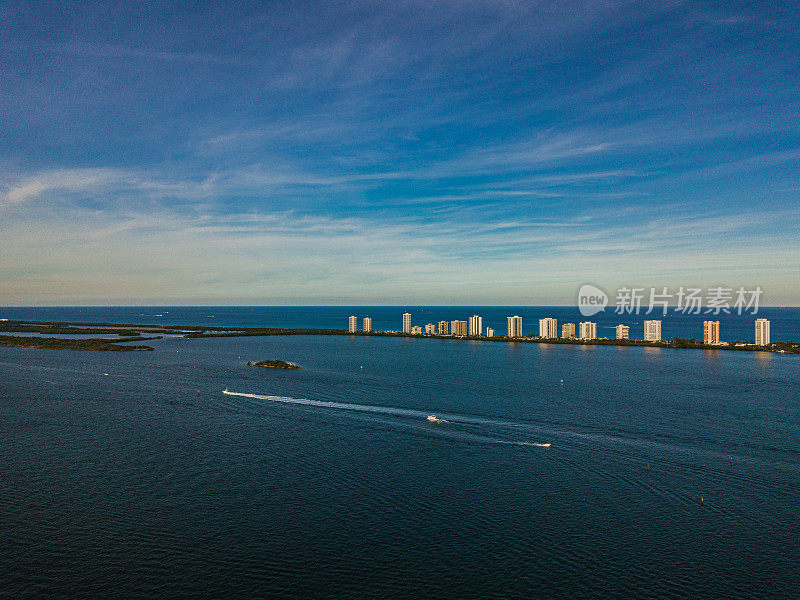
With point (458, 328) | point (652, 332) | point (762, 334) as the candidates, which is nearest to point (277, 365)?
point (458, 328)

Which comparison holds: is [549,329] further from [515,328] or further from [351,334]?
[351,334]

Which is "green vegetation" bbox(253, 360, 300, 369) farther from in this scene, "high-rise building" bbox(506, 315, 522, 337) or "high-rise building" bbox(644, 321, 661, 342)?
"high-rise building" bbox(644, 321, 661, 342)

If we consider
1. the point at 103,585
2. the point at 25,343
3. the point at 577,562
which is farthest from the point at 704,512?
the point at 25,343

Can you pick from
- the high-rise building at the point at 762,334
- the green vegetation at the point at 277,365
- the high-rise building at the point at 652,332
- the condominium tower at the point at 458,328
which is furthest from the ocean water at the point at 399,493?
the condominium tower at the point at 458,328

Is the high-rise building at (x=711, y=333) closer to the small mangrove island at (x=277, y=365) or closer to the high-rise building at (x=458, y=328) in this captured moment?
the high-rise building at (x=458, y=328)

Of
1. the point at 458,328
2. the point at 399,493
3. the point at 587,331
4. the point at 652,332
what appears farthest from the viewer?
the point at 458,328

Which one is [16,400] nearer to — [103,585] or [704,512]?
[103,585]

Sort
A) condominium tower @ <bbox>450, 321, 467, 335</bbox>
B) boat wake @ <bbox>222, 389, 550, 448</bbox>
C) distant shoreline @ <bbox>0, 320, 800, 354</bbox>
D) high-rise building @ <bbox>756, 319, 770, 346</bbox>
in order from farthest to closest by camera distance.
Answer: condominium tower @ <bbox>450, 321, 467, 335</bbox>
high-rise building @ <bbox>756, 319, 770, 346</bbox>
distant shoreline @ <bbox>0, 320, 800, 354</bbox>
boat wake @ <bbox>222, 389, 550, 448</bbox>

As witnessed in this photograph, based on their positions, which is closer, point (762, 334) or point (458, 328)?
point (762, 334)

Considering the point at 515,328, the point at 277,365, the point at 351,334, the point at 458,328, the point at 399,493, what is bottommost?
the point at 399,493

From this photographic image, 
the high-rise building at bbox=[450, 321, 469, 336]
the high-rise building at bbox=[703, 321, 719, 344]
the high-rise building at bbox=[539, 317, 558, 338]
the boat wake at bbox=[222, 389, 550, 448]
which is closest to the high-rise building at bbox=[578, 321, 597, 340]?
the high-rise building at bbox=[539, 317, 558, 338]

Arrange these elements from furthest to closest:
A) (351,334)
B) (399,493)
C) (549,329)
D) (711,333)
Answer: (351,334)
(549,329)
(711,333)
(399,493)
